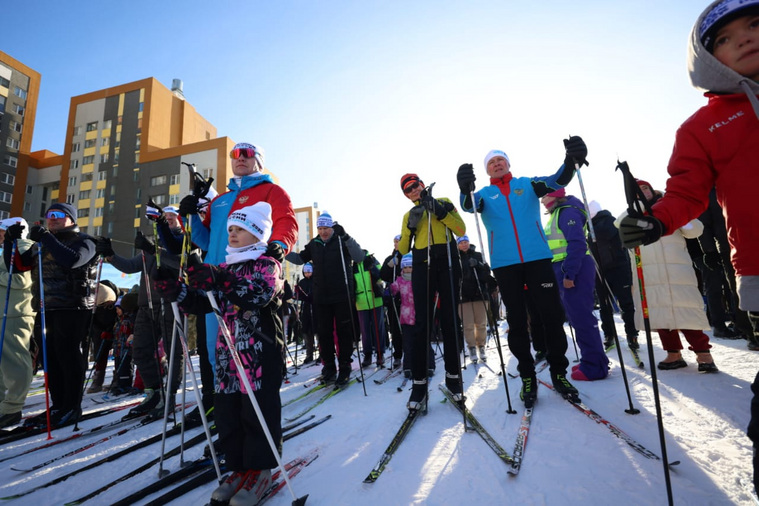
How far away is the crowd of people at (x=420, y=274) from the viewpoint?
1.59 meters

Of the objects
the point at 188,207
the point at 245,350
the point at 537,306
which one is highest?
the point at 188,207

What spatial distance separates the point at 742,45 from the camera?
1.51 meters

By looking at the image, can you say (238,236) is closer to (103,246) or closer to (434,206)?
(434,206)

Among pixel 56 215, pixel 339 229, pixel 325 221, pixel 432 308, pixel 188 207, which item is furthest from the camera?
pixel 325 221

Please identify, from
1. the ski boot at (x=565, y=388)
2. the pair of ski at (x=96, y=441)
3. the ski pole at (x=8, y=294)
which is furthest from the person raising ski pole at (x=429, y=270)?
the ski pole at (x=8, y=294)

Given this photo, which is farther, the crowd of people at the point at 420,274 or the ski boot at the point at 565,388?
the ski boot at the point at 565,388

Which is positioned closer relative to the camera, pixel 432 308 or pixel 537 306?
pixel 537 306

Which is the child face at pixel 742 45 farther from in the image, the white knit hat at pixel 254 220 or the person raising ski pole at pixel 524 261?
the white knit hat at pixel 254 220

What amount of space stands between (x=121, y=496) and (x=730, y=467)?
3600mm

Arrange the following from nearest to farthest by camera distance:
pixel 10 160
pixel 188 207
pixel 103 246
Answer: pixel 188 207 < pixel 103 246 < pixel 10 160

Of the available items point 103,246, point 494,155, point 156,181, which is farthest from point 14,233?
point 156,181

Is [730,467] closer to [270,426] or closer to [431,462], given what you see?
→ [431,462]

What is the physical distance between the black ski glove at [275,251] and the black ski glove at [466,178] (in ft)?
6.56

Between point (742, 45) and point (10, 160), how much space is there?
2107 inches
